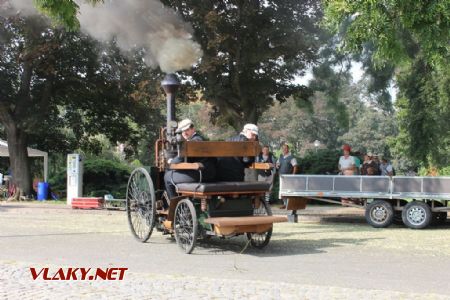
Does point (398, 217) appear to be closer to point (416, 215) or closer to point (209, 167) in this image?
point (416, 215)

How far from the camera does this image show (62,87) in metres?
24.0

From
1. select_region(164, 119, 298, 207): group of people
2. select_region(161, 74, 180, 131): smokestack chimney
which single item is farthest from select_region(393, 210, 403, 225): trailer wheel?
select_region(161, 74, 180, 131): smokestack chimney

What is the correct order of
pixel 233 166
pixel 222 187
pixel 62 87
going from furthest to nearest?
pixel 62 87, pixel 233 166, pixel 222 187

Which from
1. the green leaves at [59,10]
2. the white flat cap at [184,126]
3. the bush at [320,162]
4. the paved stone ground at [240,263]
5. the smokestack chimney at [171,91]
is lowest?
the paved stone ground at [240,263]

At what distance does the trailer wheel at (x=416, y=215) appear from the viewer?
41.5 ft

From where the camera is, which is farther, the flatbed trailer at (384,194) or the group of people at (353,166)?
the group of people at (353,166)

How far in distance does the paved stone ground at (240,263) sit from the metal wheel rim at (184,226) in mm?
220

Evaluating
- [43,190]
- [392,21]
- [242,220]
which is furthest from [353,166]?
[43,190]

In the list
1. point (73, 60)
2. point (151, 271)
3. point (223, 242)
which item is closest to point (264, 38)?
point (73, 60)

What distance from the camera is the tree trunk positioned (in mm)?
23500

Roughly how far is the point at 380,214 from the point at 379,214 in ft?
0.08

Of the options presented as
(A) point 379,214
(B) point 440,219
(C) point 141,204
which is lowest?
(B) point 440,219

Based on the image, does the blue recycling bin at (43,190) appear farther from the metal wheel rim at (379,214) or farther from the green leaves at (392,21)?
the green leaves at (392,21)

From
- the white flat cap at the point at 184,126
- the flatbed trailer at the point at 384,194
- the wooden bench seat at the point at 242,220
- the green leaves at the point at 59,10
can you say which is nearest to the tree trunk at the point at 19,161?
the green leaves at the point at 59,10
